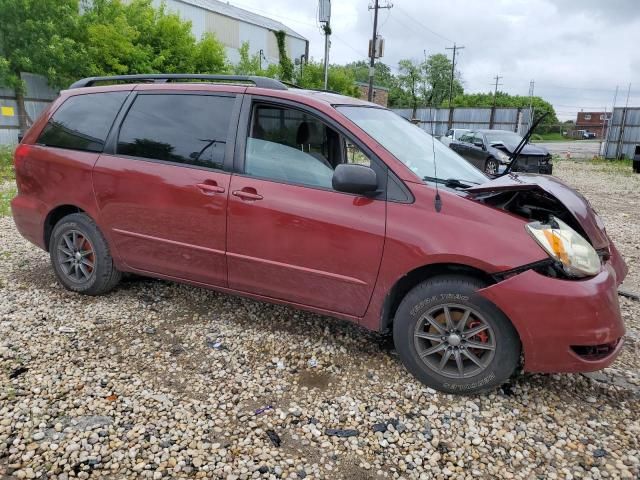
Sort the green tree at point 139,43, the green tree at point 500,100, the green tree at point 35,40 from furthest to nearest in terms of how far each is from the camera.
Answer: the green tree at point 500,100
the green tree at point 139,43
the green tree at point 35,40

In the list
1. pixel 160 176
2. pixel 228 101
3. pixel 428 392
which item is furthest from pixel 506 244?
pixel 160 176

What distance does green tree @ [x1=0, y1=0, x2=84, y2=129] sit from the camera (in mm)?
15555

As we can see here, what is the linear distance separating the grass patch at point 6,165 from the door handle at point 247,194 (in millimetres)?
10592

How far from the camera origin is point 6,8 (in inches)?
609

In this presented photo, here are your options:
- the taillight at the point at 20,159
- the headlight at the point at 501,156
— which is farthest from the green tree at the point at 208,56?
the taillight at the point at 20,159

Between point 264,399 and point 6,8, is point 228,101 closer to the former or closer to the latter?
point 264,399

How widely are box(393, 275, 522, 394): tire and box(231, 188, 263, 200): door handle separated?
1.19 metres

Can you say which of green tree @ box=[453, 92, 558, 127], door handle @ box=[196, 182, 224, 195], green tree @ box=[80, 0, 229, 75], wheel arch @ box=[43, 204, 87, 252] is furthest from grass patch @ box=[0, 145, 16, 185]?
green tree @ box=[453, 92, 558, 127]

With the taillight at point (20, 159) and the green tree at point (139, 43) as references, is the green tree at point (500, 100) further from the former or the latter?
the taillight at point (20, 159)

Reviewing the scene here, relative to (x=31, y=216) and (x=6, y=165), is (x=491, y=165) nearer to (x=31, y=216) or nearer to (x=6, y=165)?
(x=31, y=216)

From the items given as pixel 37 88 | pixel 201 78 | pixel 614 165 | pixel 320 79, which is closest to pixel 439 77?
pixel 320 79

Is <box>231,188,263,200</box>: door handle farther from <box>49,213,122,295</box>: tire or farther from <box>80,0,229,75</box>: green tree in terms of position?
<box>80,0,229,75</box>: green tree

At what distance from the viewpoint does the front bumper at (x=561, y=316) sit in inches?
98.7

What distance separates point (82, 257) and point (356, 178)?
265 cm
